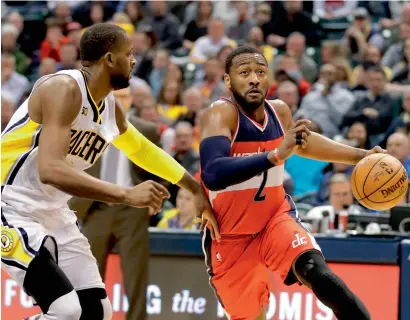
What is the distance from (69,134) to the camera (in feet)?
14.3

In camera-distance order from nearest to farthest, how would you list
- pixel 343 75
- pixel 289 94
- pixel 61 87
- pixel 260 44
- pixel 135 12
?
pixel 61 87 → pixel 289 94 → pixel 343 75 → pixel 260 44 → pixel 135 12

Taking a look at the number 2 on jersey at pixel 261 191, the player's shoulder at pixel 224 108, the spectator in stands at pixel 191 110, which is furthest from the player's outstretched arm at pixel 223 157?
the spectator in stands at pixel 191 110

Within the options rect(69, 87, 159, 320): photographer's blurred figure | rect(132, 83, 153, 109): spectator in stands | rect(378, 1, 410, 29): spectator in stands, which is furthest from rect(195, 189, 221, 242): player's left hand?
rect(378, 1, 410, 29): spectator in stands

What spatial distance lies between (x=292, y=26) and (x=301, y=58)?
3.45 ft

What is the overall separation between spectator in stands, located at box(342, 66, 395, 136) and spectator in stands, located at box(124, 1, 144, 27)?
15.2ft

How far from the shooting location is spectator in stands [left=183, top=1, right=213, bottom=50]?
13391 millimetres

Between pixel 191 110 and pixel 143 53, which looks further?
pixel 143 53

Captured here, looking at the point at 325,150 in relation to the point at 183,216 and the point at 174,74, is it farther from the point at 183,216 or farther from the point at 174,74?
the point at 174,74

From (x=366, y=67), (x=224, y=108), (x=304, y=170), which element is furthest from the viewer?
(x=366, y=67)

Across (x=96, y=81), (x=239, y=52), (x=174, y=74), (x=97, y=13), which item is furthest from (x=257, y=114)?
(x=97, y=13)

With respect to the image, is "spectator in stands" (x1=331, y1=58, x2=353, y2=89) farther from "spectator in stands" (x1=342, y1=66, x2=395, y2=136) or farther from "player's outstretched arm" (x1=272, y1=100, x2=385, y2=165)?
"player's outstretched arm" (x1=272, y1=100, x2=385, y2=165)

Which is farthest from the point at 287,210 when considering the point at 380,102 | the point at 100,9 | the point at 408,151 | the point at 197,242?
the point at 100,9

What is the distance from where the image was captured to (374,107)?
10.2 meters

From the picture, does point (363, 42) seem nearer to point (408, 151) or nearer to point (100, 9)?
point (408, 151)
